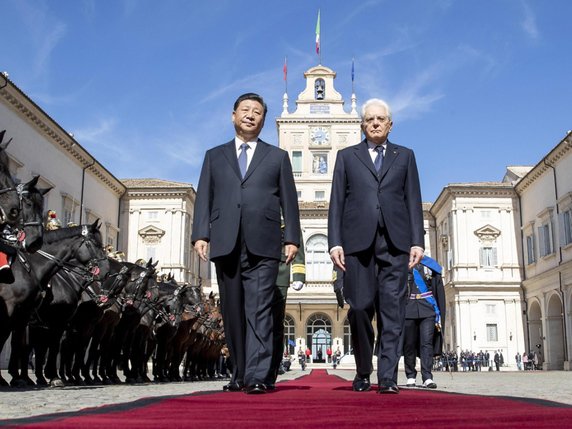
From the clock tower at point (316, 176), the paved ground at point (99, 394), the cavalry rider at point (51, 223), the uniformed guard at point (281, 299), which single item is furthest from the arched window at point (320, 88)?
the uniformed guard at point (281, 299)

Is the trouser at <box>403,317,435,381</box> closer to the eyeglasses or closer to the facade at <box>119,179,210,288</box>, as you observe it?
the eyeglasses

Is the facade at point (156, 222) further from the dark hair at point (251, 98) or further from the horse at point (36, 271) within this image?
the dark hair at point (251, 98)

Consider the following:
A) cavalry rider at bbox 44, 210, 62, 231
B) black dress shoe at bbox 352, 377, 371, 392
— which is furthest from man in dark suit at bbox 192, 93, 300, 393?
cavalry rider at bbox 44, 210, 62, 231

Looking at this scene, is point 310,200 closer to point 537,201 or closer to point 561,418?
point 537,201

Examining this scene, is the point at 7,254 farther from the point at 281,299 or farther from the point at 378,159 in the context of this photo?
the point at 378,159

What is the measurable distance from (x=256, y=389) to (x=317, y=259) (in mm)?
55506

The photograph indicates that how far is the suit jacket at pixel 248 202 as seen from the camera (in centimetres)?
573

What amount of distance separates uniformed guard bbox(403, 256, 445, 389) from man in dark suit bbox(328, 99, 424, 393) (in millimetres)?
3978

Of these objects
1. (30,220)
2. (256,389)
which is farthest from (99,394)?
(256,389)

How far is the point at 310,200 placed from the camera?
63938mm

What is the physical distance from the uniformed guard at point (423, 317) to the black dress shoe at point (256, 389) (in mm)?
4967

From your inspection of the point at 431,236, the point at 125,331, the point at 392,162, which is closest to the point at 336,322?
the point at 431,236

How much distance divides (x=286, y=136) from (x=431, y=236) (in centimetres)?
1490

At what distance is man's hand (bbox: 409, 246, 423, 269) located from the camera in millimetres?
5949
